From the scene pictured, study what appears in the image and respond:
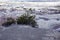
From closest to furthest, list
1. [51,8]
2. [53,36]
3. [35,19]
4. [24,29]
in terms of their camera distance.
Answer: [53,36]
[24,29]
[35,19]
[51,8]

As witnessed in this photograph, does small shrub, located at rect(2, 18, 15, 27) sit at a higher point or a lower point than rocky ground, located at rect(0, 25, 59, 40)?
higher

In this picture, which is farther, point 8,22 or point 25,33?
point 8,22

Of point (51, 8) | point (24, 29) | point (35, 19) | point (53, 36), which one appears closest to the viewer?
point (53, 36)

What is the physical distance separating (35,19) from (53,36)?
1.81 ft

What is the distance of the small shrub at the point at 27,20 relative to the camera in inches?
118

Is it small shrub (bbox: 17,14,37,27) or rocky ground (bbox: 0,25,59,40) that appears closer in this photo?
rocky ground (bbox: 0,25,59,40)

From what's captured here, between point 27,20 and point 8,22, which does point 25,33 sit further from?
point 8,22

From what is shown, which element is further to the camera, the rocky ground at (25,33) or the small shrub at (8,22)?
the small shrub at (8,22)

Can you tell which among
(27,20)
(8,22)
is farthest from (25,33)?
(8,22)

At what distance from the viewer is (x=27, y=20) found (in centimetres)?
304

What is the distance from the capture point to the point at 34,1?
3379 millimetres

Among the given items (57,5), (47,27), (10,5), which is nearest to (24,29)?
(47,27)

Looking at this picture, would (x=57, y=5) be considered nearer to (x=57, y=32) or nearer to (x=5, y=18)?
(x=57, y=32)

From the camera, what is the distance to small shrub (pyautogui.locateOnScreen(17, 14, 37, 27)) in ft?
9.81
